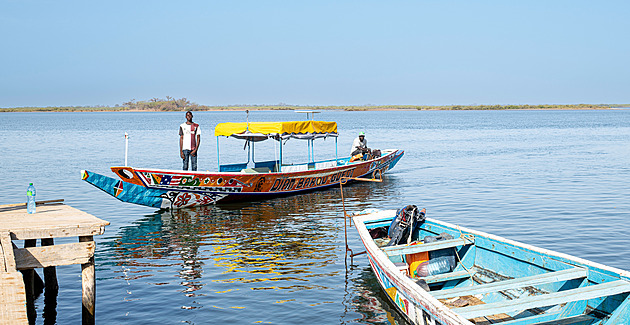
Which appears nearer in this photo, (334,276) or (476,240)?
(476,240)

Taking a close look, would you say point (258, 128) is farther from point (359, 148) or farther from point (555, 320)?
point (555, 320)

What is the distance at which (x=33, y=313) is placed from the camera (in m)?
8.58

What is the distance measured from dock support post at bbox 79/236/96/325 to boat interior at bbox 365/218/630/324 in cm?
453

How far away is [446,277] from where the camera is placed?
877 cm

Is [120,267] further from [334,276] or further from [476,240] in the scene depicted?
[476,240]

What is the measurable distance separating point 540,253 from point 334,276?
13.4 feet

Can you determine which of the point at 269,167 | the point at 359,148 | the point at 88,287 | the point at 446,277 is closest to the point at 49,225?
the point at 88,287

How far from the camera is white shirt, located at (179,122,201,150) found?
17.1 meters

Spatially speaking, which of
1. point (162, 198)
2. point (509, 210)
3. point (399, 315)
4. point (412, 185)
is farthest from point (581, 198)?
point (162, 198)

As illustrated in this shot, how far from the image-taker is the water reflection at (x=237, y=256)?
9.70 meters

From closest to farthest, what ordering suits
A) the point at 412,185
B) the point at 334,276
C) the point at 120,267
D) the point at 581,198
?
the point at 334,276, the point at 120,267, the point at 581,198, the point at 412,185

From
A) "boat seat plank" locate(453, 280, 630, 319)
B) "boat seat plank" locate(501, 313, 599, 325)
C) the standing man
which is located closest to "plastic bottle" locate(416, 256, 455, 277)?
"boat seat plank" locate(501, 313, 599, 325)

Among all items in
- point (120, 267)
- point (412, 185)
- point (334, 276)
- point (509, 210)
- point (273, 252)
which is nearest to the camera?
point (334, 276)

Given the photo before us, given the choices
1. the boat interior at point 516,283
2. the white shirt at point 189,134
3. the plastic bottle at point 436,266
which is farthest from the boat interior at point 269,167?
the plastic bottle at point 436,266
